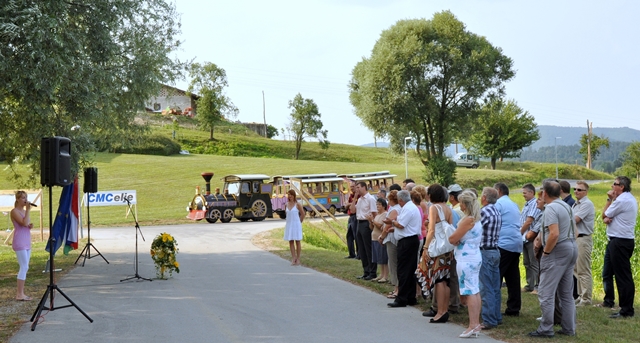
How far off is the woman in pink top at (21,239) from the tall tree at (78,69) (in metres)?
2.23

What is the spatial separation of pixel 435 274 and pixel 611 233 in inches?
108

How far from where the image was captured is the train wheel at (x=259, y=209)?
109ft

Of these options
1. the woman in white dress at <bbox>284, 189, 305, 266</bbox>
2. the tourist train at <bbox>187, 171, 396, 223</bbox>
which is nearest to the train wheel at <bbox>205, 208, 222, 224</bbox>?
the tourist train at <bbox>187, 171, 396, 223</bbox>

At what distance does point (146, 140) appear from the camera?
20.0 metres

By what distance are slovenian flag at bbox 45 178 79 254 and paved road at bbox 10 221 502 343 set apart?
84 centimetres

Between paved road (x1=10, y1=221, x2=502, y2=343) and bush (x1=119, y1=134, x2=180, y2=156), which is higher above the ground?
bush (x1=119, y1=134, x2=180, y2=156)

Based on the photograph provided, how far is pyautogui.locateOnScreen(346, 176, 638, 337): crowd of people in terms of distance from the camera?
25.7 feet

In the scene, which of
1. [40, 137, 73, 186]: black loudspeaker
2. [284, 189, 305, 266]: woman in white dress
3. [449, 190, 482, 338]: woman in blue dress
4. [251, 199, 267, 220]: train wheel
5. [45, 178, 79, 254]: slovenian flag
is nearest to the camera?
[449, 190, 482, 338]: woman in blue dress

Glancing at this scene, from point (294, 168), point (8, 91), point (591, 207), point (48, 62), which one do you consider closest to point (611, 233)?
point (591, 207)

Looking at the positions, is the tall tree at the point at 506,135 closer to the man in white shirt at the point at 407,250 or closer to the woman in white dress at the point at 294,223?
the woman in white dress at the point at 294,223

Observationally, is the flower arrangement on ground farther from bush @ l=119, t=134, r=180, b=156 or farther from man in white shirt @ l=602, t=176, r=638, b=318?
bush @ l=119, t=134, r=180, b=156

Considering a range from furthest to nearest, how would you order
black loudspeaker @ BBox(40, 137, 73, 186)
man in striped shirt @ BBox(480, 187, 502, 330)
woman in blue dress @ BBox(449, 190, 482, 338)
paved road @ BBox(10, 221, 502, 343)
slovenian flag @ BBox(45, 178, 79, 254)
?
slovenian flag @ BBox(45, 178, 79, 254)
black loudspeaker @ BBox(40, 137, 73, 186)
man in striped shirt @ BBox(480, 187, 502, 330)
paved road @ BBox(10, 221, 502, 343)
woman in blue dress @ BBox(449, 190, 482, 338)

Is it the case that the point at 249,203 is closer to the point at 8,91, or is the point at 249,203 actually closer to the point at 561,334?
the point at 8,91

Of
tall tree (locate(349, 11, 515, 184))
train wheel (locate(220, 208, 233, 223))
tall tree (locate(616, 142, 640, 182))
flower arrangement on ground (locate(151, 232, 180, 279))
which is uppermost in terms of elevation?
tall tree (locate(349, 11, 515, 184))
